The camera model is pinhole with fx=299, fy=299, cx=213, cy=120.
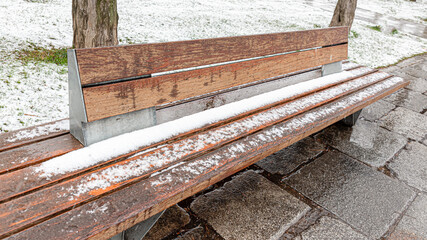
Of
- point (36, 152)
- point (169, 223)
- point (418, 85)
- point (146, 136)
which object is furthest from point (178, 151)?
point (418, 85)

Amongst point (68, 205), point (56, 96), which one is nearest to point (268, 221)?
point (68, 205)

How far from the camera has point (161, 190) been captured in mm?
1354

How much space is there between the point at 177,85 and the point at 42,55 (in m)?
2.98

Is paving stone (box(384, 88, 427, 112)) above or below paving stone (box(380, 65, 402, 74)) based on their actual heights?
below

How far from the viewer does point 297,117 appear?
222 cm

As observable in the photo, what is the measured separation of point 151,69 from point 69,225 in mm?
931

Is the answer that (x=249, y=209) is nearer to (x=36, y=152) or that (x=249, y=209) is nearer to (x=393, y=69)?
(x=36, y=152)

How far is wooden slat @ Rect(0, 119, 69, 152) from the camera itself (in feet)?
5.10

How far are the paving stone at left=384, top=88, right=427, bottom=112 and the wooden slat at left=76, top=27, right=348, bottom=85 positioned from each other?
259cm

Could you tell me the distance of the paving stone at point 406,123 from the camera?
3.47 m

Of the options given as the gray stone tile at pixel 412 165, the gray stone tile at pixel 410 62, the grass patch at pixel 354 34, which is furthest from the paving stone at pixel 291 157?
the grass patch at pixel 354 34

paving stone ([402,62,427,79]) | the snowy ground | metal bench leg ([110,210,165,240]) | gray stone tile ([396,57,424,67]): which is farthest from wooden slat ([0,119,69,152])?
gray stone tile ([396,57,424,67])

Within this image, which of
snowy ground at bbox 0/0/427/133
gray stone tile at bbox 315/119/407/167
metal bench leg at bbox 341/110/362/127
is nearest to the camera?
gray stone tile at bbox 315/119/407/167

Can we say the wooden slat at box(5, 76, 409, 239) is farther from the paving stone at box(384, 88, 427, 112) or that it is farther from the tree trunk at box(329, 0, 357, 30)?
the tree trunk at box(329, 0, 357, 30)
